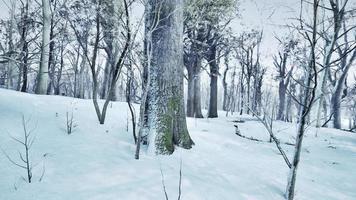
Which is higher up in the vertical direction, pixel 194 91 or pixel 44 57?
pixel 44 57

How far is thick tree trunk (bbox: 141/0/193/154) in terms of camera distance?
4.30 metres

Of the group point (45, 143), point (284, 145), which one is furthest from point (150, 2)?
point (284, 145)

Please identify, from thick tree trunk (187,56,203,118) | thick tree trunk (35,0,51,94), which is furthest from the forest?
thick tree trunk (187,56,203,118)

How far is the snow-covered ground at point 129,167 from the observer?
2898 millimetres

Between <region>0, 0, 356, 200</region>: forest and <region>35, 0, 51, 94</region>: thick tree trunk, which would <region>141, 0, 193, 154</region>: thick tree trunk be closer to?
<region>0, 0, 356, 200</region>: forest

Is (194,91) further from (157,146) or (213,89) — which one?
(157,146)

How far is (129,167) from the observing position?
3520 mm

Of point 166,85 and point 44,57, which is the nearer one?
point 166,85

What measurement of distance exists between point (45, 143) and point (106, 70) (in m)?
13.7

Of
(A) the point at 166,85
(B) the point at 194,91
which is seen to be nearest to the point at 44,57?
(B) the point at 194,91

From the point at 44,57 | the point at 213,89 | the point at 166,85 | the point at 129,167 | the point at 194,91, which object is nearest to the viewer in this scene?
the point at 129,167

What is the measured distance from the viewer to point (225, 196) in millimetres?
3055

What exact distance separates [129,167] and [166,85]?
153 cm

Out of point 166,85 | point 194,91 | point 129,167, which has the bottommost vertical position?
point 129,167
